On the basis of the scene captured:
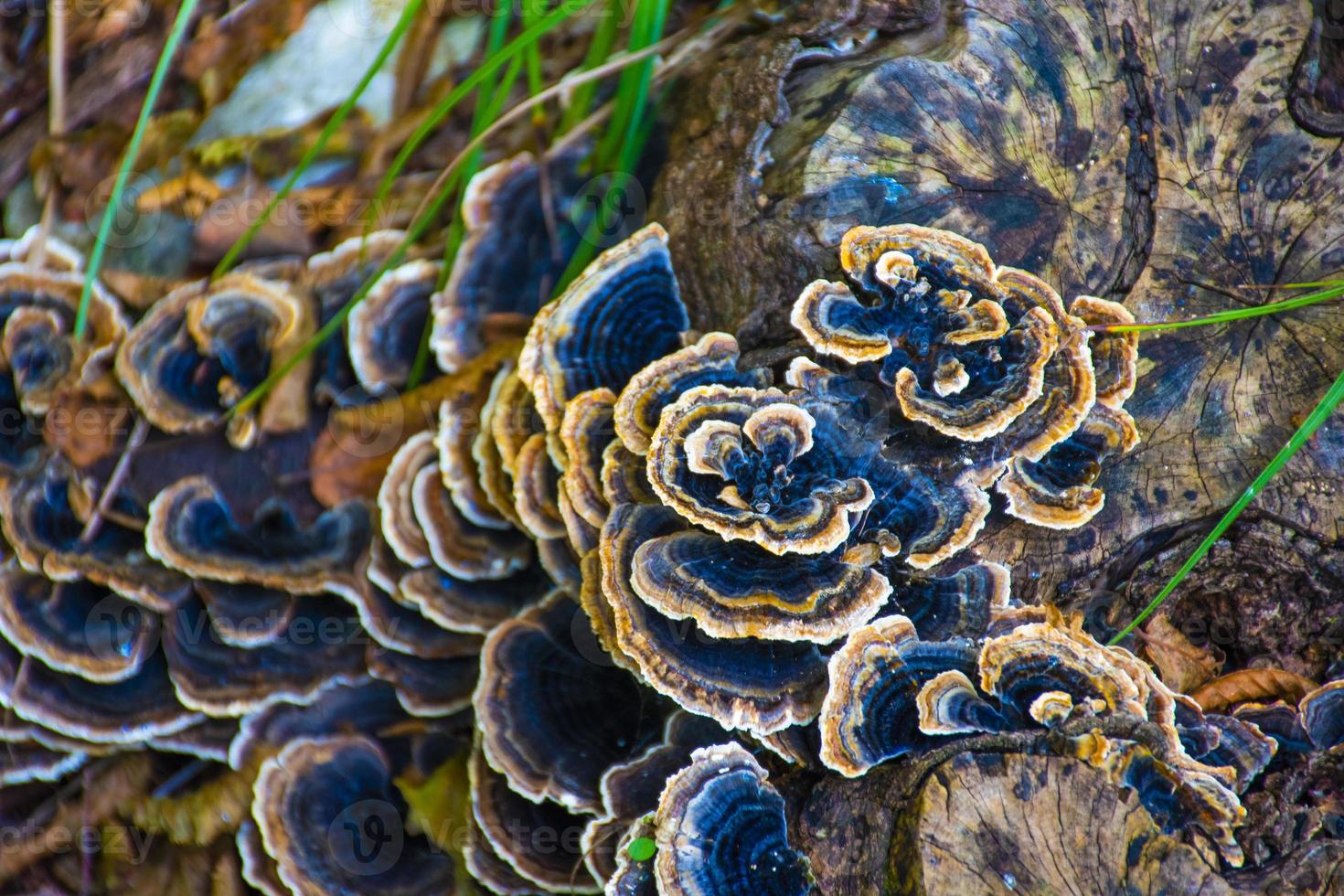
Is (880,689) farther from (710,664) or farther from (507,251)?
(507,251)

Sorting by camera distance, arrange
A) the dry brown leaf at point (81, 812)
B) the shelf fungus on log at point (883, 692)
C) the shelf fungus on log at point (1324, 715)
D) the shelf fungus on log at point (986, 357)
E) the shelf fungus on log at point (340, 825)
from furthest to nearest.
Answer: the dry brown leaf at point (81, 812)
the shelf fungus on log at point (340, 825)
the shelf fungus on log at point (1324, 715)
the shelf fungus on log at point (986, 357)
the shelf fungus on log at point (883, 692)

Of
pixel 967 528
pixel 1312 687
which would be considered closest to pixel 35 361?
pixel 967 528

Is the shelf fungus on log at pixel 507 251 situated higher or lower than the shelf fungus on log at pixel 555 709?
higher

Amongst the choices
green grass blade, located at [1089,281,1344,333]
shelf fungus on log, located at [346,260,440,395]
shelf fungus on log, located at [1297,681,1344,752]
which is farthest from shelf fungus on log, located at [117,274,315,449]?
shelf fungus on log, located at [1297,681,1344,752]

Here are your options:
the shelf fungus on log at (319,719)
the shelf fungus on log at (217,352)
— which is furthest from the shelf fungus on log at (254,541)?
the shelf fungus on log at (319,719)

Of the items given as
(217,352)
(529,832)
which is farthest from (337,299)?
(529,832)

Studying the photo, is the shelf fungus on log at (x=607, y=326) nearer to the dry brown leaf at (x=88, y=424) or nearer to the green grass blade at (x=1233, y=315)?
the green grass blade at (x=1233, y=315)
